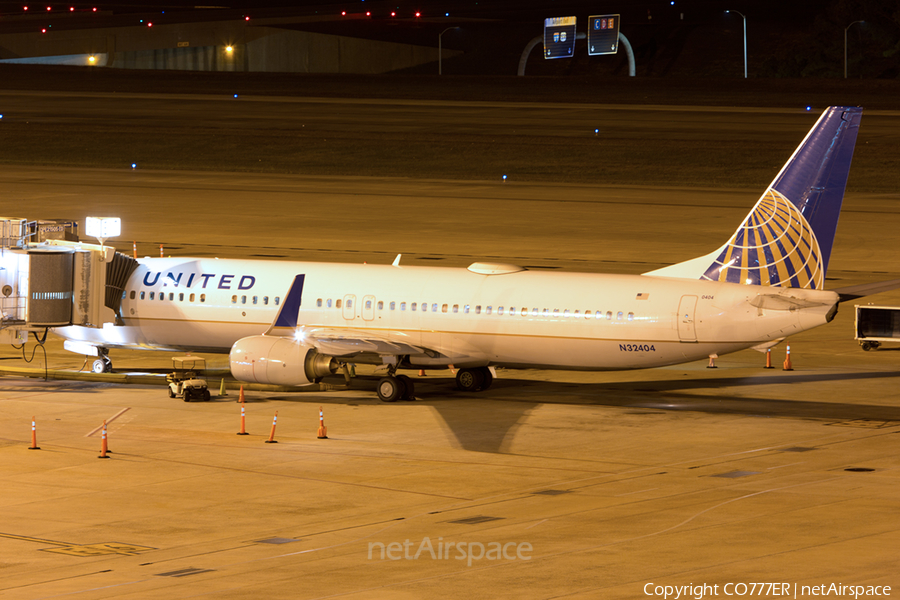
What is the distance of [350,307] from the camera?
39.9 meters

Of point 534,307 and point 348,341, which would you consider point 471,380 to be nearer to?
point 534,307

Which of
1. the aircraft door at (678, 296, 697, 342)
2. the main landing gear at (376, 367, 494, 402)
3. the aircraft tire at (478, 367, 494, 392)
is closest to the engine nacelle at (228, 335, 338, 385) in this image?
the main landing gear at (376, 367, 494, 402)

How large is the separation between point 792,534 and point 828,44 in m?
127

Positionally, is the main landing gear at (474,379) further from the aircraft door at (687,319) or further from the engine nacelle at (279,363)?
the aircraft door at (687,319)

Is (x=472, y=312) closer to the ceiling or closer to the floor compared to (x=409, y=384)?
closer to the ceiling

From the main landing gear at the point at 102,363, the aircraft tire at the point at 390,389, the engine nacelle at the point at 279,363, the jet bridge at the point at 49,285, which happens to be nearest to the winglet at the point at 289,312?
the engine nacelle at the point at 279,363

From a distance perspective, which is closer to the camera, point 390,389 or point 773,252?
point 773,252

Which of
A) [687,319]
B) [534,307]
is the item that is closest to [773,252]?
[687,319]

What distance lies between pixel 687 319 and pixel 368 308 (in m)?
9.23

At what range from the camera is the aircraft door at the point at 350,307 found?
39875mm

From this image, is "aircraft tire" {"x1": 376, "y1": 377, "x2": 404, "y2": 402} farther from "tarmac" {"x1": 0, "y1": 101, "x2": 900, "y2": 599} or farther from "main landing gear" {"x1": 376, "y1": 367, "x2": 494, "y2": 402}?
"tarmac" {"x1": 0, "y1": 101, "x2": 900, "y2": 599}

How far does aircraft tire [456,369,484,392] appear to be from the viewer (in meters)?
40.0

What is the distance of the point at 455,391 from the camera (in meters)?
40.1

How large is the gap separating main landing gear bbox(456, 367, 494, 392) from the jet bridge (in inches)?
437
